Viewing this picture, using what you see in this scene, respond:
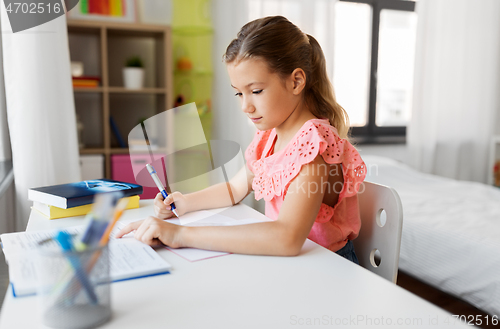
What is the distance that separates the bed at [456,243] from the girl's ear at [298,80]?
973 millimetres

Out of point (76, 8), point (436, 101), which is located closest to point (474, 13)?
point (436, 101)

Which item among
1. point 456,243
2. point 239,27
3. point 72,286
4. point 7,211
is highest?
point 239,27

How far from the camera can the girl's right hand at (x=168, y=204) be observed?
3.08 ft

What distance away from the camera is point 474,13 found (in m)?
3.00

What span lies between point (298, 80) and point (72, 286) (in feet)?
2.15

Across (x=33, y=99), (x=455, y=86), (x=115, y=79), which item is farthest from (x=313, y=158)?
(x=455, y=86)

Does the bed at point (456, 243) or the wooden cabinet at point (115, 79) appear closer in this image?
the bed at point (456, 243)

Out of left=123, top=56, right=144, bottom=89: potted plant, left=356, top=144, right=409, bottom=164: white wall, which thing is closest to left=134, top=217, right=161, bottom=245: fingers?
left=123, top=56, right=144, bottom=89: potted plant

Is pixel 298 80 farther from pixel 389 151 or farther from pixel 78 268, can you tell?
pixel 389 151

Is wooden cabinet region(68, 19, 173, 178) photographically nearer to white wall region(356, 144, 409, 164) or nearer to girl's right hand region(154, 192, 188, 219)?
girl's right hand region(154, 192, 188, 219)

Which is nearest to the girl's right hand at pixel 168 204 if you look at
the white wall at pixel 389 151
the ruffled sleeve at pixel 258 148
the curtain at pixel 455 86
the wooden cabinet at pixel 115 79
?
the ruffled sleeve at pixel 258 148

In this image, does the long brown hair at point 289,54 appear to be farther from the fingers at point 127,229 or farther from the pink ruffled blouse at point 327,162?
the fingers at point 127,229

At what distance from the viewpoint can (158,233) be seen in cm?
74

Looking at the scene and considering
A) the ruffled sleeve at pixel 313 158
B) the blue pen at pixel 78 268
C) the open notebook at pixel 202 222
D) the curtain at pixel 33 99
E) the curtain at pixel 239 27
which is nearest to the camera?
the blue pen at pixel 78 268
